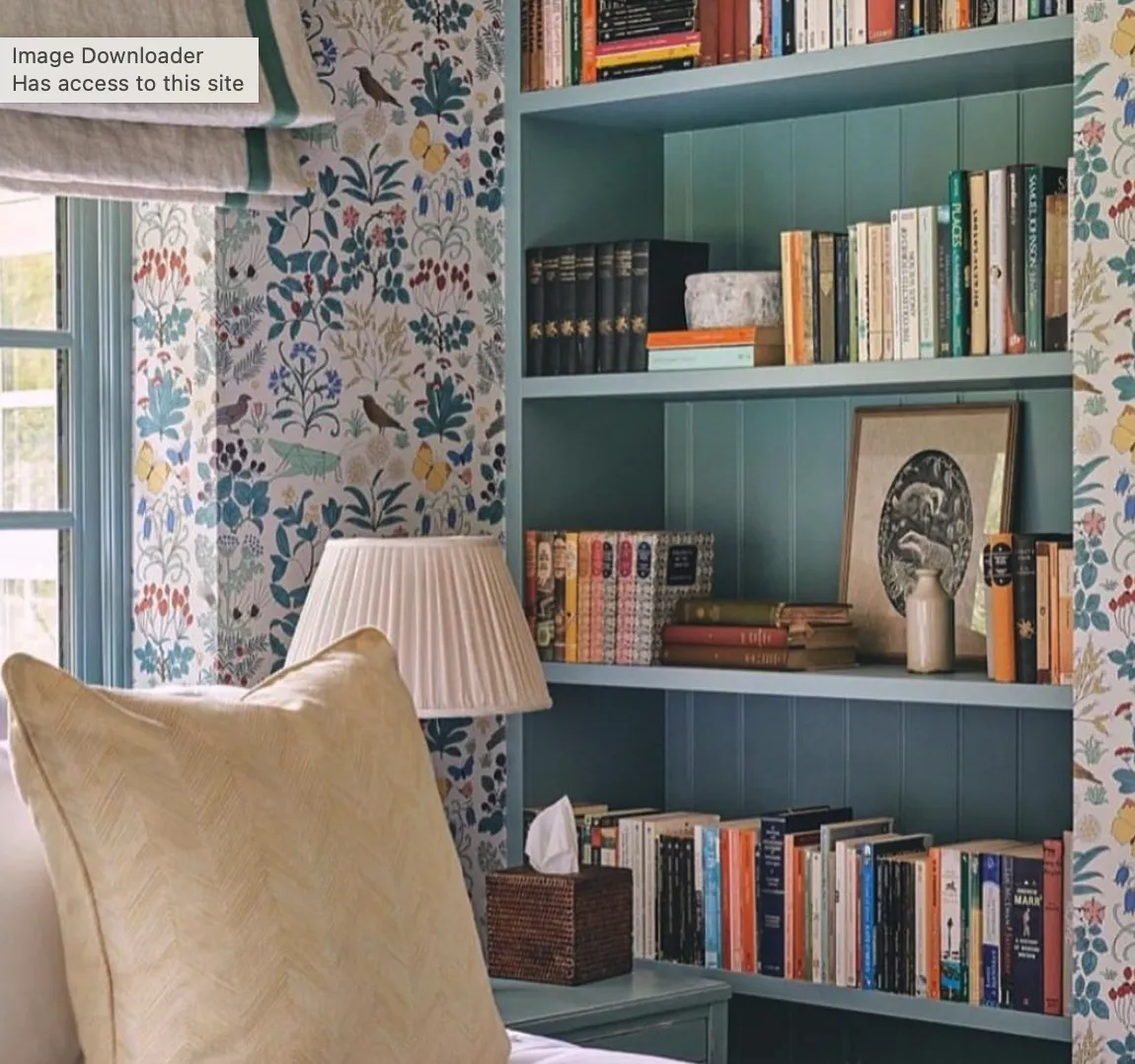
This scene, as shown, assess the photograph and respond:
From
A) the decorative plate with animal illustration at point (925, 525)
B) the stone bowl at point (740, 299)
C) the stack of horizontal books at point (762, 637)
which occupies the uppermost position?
the stone bowl at point (740, 299)

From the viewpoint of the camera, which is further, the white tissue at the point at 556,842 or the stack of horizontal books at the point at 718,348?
the stack of horizontal books at the point at 718,348

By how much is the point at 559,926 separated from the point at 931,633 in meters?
0.68

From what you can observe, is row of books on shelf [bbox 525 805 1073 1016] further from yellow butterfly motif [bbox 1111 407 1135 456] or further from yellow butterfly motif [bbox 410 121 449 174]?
yellow butterfly motif [bbox 410 121 449 174]

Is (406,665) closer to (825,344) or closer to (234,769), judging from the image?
(825,344)

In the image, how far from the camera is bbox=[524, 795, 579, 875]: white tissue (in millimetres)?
2785

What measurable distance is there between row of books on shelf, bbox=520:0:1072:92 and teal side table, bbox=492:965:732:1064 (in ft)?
4.42

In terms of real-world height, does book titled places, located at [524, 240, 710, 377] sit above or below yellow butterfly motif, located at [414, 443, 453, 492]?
above

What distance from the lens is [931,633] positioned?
9.56 ft

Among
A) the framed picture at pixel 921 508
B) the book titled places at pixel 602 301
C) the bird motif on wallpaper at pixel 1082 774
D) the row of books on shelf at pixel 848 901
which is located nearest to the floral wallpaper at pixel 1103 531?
the bird motif on wallpaper at pixel 1082 774

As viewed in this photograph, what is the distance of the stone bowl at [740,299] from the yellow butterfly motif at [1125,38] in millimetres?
639

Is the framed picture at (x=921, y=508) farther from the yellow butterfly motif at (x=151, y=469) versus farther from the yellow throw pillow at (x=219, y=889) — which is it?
the yellow throw pillow at (x=219, y=889)

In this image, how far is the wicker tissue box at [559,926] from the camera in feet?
8.98

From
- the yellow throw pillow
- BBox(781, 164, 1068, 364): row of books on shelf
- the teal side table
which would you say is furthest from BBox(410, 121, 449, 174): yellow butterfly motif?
the yellow throw pillow

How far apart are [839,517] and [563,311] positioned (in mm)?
547
